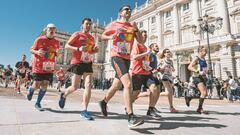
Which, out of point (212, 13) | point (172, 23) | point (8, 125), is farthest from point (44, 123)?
point (172, 23)

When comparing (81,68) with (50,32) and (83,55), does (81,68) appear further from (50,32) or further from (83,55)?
(50,32)

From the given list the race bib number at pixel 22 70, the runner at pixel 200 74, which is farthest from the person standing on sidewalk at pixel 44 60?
the race bib number at pixel 22 70

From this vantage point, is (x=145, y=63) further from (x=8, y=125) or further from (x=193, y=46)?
(x=193, y=46)

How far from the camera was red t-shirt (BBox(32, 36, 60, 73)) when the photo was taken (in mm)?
4438

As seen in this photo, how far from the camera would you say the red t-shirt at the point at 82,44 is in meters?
3.82

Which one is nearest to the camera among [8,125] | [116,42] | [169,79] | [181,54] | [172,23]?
[8,125]

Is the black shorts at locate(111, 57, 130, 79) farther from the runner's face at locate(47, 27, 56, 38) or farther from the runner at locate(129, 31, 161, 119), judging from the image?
the runner's face at locate(47, 27, 56, 38)

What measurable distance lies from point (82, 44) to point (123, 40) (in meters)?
1.02

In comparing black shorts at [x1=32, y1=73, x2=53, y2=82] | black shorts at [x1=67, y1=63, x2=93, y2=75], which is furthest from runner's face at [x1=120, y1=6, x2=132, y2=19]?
black shorts at [x1=32, y1=73, x2=53, y2=82]

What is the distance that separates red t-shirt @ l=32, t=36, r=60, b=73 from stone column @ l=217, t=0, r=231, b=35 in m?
26.9

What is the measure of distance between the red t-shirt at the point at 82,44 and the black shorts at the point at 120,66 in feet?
2.63

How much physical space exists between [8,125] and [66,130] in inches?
29.5

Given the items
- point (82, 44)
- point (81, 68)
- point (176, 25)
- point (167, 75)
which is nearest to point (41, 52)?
point (82, 44)

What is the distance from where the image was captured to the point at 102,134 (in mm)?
2344
